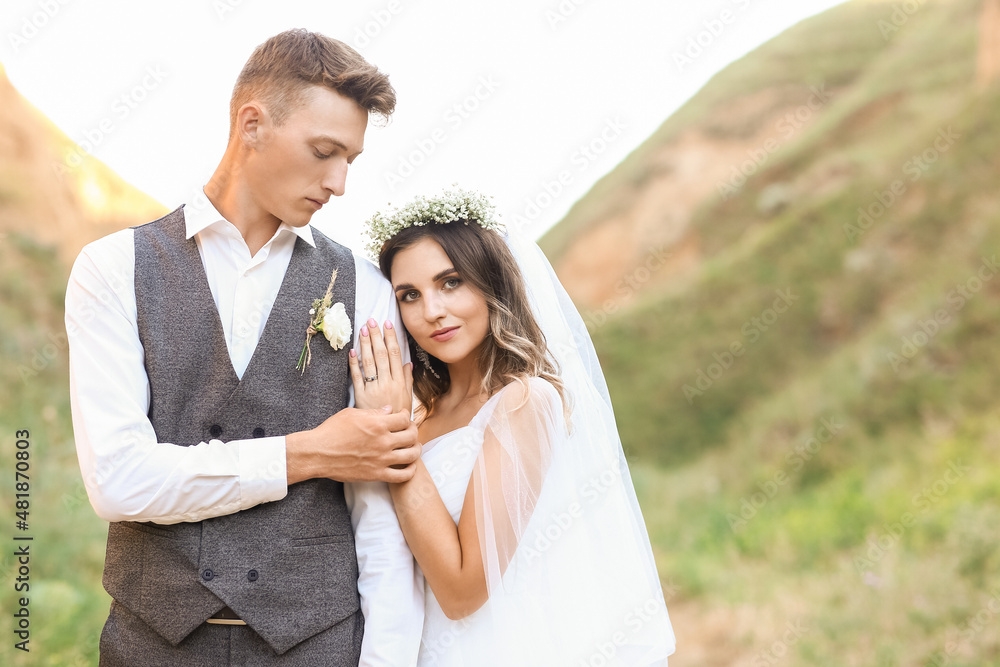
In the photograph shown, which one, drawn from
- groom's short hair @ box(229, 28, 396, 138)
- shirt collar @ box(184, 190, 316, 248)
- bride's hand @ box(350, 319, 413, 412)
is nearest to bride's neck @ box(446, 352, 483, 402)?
bride's hand @ box(350, 319, 413, 412)

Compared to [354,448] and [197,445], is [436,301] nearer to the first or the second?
[354,448]

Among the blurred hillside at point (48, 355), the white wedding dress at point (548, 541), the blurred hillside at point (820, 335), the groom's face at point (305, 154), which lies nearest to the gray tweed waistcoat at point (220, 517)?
the groom's face at point (305, 154)

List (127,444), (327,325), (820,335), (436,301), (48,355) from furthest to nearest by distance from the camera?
(820,335) → (48,355) → (436,301) → (327,325) → (127,444)

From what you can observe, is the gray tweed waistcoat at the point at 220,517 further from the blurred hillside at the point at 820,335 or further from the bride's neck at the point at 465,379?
the blurred hillside at the point at 820,335

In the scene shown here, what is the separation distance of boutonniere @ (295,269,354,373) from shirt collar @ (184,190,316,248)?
0.23 meters

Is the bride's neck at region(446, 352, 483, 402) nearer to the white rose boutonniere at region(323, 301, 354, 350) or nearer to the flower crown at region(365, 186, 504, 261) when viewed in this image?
the flower crown at region(365, 186, 504, 261)

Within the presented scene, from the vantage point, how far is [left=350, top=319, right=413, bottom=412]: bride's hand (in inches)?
86.7

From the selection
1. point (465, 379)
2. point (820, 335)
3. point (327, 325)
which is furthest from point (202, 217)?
point (820, 335)

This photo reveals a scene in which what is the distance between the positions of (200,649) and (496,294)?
1.38 meters

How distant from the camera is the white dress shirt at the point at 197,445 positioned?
190 cm

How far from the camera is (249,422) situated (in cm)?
205

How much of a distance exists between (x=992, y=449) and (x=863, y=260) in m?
4.38

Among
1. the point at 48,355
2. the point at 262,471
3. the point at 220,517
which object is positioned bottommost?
the point at 48,355

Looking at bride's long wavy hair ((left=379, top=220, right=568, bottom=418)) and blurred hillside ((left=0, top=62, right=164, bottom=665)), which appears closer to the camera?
bride's long wavy hair ((left=379, top=220, right=568, bottom=418))
